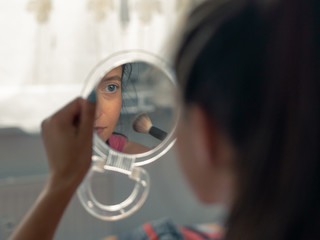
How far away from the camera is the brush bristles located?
0.65 metres

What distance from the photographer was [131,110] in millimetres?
667

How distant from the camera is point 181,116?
466 millimetres

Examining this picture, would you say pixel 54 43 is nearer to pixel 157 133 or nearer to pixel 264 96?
pixel 157 133

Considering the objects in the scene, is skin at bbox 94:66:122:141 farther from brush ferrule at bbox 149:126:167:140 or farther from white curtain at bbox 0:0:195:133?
white curtain at bbox 0:0:195:133

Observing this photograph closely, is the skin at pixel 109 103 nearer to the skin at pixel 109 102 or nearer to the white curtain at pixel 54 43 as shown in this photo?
the skin at pixel 109 102

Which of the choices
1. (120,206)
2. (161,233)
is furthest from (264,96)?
(161,233)

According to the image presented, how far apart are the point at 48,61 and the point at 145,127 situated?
2.52ft

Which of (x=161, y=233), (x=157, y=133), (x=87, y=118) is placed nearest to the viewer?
(x=87, y=118)

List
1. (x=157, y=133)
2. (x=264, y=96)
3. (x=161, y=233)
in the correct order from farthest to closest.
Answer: (x=161, y=233) < (x=157, y=133) < (x=264, y=96)

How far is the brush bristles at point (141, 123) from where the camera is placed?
2.14 feet

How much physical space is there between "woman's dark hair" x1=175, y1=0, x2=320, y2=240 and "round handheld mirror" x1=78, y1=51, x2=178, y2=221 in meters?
0.18

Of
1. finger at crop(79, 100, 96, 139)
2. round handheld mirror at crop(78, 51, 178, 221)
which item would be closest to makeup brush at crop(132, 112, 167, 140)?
round handheld mirror at crop(78, 51, 178, 221)

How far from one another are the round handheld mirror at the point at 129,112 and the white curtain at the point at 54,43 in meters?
0.64

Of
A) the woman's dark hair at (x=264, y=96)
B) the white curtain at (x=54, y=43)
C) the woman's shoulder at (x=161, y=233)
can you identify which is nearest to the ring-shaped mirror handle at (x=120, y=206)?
the woman's dark hair at (x=264, y=96)
